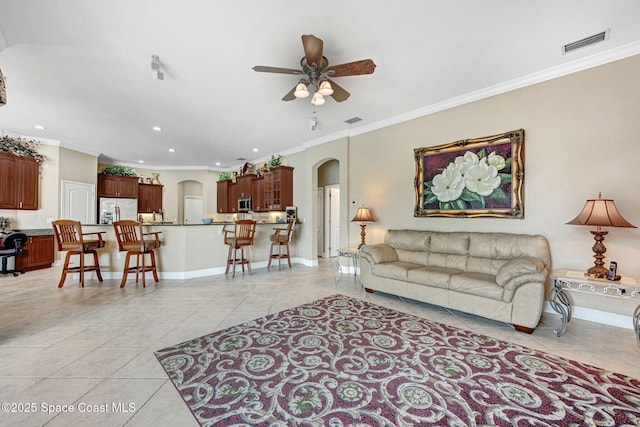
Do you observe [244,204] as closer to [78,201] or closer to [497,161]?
[78,201]

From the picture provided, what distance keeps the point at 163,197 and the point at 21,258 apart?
415 cm

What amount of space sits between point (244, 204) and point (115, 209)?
386 centimetres

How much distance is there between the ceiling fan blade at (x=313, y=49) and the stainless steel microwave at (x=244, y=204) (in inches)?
234

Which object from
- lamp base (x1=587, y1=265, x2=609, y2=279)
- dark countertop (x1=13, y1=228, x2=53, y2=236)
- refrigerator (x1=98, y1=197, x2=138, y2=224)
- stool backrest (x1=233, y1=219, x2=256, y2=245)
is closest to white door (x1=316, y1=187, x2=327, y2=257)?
stool backrest (x1=233, y1=219, x2=256, y2=245)

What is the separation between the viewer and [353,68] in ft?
8.52

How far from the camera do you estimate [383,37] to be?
101 inches

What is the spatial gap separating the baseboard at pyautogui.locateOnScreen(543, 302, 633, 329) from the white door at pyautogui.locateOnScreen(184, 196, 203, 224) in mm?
10305

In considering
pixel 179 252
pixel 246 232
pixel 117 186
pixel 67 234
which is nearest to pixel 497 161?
pixel 246 232

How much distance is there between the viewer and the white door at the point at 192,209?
984 cm

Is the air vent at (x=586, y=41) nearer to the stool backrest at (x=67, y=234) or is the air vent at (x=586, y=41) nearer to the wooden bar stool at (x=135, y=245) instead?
the wooden bar stool at (x=135, y=245)

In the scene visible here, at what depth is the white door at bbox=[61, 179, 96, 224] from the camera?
6.23m

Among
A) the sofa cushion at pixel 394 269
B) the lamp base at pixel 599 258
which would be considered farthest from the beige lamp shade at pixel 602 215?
the sofa cushion at pixel 394 269

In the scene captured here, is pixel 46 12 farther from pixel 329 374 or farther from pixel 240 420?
pixel 329 374

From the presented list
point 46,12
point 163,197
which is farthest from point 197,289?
point 163,197
